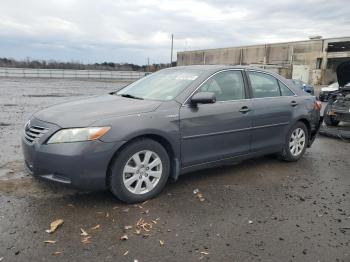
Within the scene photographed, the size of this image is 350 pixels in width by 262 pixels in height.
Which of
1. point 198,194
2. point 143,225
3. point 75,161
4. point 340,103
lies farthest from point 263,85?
point 340,103

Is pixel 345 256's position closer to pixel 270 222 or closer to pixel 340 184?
pixel 270 222

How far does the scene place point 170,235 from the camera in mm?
3350

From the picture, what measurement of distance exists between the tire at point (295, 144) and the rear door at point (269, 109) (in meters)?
0.17

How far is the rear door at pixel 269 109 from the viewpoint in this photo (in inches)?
207

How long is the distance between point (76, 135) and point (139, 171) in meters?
0.83

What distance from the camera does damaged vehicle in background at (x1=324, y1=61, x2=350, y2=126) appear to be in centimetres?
836

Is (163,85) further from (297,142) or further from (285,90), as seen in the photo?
(297,142)

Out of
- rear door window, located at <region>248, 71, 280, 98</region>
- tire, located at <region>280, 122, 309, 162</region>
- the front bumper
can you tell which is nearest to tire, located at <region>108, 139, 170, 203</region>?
the front bumper

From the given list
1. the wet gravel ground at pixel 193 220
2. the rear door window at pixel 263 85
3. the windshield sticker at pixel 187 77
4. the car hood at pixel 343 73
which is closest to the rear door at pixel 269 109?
the rear door window at pixel 263 85

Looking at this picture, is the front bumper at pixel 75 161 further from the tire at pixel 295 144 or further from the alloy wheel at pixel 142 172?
the tire at pixel 295 144

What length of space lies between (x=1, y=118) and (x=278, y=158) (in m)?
7.59

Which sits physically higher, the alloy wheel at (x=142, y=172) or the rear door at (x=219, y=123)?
the rear door at (x=219, y=123)

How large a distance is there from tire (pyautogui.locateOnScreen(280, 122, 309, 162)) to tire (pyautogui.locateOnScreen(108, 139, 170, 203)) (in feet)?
8.23

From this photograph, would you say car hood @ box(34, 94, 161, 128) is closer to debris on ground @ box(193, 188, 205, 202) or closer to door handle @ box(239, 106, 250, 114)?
debris on ground @ box(193, 188, 205, 202)
